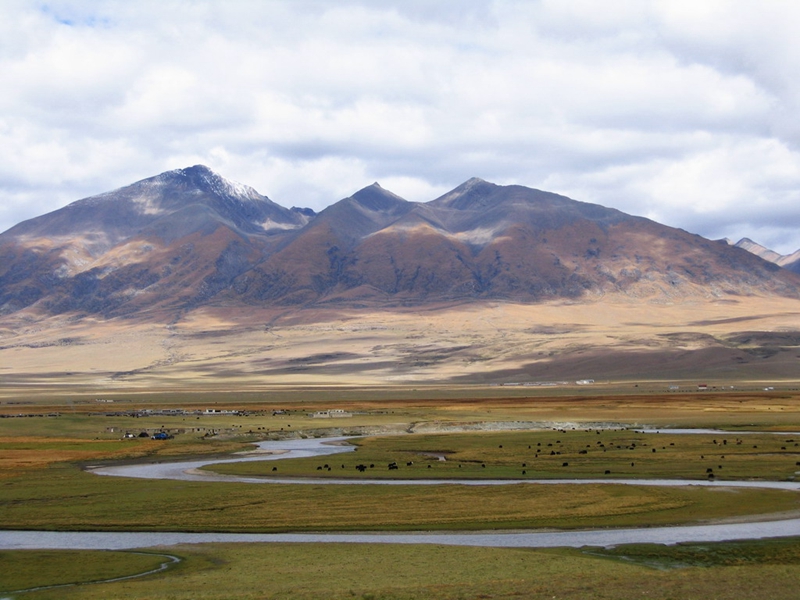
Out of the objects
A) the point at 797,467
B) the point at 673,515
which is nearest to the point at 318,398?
the point at 797,467

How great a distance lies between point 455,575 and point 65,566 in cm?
1549

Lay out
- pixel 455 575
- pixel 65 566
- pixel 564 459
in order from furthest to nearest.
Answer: pixel 564 459 → pixel 65 566 → pixel 455 575

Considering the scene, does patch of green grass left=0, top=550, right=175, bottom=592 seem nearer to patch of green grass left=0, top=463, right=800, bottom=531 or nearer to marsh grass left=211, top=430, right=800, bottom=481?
patch of green grass left=0, top=463, right=800, bottom=531

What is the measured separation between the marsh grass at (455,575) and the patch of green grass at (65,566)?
1.59 metres

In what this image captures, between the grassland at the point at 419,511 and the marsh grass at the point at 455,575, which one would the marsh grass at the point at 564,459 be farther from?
the marsh grass at the point at 455,575

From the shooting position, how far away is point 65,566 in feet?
115

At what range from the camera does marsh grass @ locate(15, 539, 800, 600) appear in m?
28.6

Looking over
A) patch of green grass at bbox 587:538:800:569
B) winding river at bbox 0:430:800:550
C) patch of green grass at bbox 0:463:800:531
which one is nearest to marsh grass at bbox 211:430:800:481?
patch of green grass at bbox 0:463:800:531

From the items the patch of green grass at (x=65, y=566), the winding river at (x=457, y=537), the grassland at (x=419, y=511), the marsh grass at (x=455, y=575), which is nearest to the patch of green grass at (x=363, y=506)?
the grassland at (x=419, y=511)

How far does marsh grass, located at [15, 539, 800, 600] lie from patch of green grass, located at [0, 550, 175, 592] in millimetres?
1592

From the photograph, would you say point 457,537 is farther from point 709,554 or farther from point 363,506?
point 709,554

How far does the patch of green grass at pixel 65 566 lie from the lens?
32719 millimetres

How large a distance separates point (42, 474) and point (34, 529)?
2114 cm

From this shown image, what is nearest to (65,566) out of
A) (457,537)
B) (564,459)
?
(457,537)
